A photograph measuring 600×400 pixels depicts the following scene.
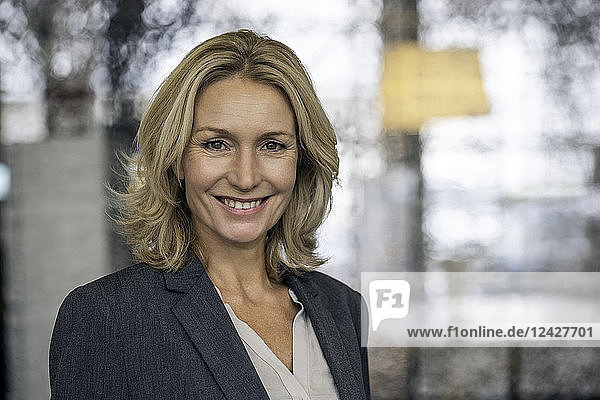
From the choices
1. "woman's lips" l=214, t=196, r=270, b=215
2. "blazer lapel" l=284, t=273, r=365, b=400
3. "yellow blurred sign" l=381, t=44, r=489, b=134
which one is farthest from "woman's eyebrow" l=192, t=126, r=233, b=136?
"yellow blurred sign" l=381, t=44, r=489, b=134

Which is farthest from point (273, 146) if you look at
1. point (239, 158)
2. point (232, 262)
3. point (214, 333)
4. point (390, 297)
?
point (390, 297)

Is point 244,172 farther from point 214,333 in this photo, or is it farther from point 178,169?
point 214,333

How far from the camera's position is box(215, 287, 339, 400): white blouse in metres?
1.65

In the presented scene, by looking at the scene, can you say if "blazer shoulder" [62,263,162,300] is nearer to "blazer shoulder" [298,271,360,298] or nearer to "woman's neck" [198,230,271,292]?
"woman's neck" [198,230,271,292]

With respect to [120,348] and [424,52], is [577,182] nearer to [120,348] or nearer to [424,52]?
[424,52]

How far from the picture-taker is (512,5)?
10.3ft

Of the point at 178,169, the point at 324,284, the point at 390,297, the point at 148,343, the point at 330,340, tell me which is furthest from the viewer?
the point at 390,297

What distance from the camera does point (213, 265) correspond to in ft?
5.75

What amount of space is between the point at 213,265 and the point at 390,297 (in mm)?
1485

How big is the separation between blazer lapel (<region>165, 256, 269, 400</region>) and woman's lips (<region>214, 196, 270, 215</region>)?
13cm

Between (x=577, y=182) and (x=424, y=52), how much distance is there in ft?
2.26

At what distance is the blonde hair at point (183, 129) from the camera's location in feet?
5.37

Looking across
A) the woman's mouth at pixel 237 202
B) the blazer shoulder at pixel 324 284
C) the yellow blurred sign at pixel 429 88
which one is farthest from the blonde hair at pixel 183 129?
the yellow blurred sign at pixel 429 88

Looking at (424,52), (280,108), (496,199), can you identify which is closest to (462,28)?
(424,52)
